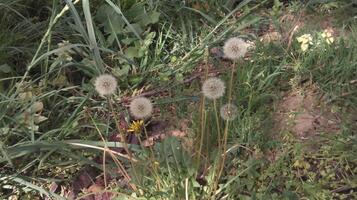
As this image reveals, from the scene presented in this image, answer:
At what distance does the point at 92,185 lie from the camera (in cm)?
232

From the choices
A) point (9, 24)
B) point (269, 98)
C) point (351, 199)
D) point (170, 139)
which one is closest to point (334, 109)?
point (269, 98)

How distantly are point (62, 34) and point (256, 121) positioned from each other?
1.17 meters

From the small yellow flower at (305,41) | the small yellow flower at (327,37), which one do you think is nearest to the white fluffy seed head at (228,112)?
the small yellow flower at (305,41)

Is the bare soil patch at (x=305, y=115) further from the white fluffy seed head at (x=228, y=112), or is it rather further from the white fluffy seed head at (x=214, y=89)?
the white fluffy seed head at (x=214, y=89)

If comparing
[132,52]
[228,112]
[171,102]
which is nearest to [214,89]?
[228,112]

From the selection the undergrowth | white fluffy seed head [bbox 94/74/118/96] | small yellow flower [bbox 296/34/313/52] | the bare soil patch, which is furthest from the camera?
small yellow flower [bbox 296/34/313/52]

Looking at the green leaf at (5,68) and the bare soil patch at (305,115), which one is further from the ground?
the green leaf at (5,68)

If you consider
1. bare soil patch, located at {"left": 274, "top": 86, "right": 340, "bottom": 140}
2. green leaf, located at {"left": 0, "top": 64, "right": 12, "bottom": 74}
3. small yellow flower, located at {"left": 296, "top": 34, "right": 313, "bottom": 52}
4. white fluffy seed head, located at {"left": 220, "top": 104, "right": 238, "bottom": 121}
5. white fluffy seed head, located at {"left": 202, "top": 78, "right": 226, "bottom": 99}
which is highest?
white fluffy seed head, located at {"left": 202, "top": 78, "right": 226, "bottom": 99}

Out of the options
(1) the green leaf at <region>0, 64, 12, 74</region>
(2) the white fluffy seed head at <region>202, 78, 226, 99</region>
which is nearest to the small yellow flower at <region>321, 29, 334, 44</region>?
(2) the white fluffy seed head at <region>202, 78, 226, 99</region>

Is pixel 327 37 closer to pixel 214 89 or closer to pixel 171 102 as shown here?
pixel 171 102

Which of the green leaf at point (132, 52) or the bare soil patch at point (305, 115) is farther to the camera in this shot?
the green leaf at point (132, 52)

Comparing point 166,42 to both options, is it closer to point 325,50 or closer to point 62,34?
point 62,34

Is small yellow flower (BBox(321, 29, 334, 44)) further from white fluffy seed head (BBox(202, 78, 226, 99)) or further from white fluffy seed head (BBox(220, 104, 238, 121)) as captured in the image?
white fluffy seed head (BBox(202, 78, 226, 99))

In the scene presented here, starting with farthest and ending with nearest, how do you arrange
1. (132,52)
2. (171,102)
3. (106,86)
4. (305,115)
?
(132,52), (171,102), (305,115), (106,86)
